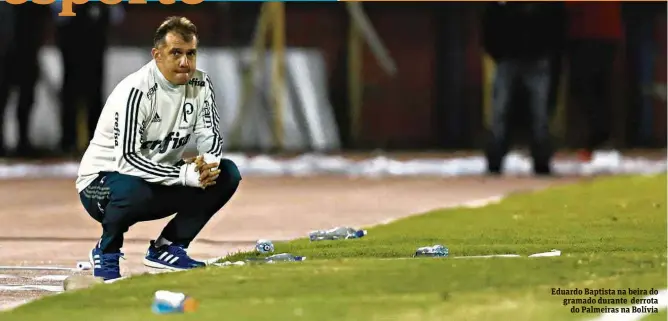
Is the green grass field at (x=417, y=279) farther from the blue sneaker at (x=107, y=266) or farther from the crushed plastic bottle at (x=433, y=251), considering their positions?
the blue sneaker at (x=107, y=266)

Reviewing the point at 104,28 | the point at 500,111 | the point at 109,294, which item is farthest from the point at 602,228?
the point at 104,28

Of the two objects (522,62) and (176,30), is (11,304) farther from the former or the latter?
(522,62)

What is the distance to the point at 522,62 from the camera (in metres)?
14.9

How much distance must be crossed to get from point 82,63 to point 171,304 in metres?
11.6

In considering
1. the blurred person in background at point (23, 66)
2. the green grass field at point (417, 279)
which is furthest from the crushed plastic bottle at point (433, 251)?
the blurred person in background at point (23, 66)

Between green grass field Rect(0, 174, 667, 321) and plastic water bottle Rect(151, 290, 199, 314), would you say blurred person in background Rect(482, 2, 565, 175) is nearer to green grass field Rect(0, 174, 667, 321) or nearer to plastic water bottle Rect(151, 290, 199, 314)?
→ green grass field Rect(0, 174, 667, 321)

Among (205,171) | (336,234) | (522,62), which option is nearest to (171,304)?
(205,171)

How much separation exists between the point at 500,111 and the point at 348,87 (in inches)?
150

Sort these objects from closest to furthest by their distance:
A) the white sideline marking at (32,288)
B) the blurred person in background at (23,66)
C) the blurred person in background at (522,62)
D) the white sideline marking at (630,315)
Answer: the white sideline marking at (630,315)
the white sideline marking at (32,288)
the blurred person in background at (522,62)
the blurred person in background at (23,66)

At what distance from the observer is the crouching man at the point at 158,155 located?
7.38 meters

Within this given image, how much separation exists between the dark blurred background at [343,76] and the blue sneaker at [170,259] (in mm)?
9461

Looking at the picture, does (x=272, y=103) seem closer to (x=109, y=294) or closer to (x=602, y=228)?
(x=602, y=228)

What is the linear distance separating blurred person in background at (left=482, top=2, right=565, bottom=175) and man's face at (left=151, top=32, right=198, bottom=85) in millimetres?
7457

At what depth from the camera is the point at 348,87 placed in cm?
1850
